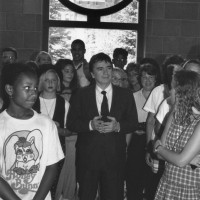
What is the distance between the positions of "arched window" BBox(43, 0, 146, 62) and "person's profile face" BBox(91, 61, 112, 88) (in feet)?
10.7

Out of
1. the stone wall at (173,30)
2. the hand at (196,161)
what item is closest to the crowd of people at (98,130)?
the hand at (196,161)

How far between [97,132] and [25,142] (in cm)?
141

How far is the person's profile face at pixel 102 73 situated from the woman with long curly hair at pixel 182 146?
1156 millimetres

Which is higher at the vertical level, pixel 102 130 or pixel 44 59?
pixel 44 59

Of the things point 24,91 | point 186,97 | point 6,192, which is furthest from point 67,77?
point 6,192

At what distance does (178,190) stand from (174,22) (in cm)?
469

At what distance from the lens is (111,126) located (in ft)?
12.6

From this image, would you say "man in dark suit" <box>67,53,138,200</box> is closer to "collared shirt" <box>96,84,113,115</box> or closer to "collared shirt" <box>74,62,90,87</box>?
"collared shirt" <box>96,84,113,115</box>

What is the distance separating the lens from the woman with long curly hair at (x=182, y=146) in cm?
284

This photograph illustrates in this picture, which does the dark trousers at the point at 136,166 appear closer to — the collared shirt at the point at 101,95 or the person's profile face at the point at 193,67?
the collared shirt at the point at 101,95

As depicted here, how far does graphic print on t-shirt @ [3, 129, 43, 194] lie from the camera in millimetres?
2549

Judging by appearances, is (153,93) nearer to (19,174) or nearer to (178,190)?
(178,190)

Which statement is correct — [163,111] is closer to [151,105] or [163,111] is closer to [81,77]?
[151,105]

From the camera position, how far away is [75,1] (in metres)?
7.29
